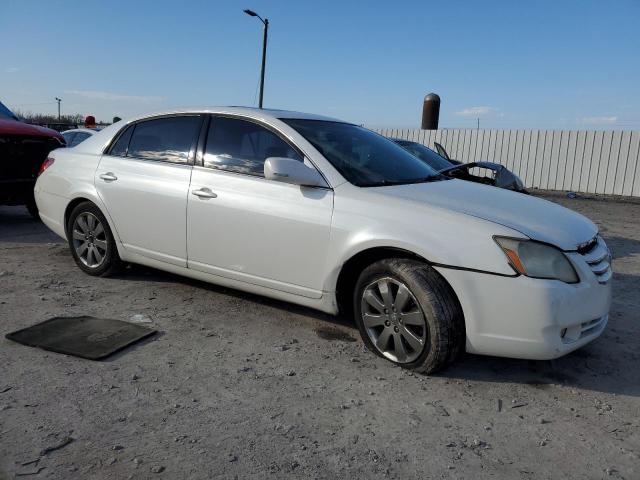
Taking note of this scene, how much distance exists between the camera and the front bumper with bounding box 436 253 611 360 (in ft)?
9.59

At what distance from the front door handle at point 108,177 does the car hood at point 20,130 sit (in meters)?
3.36

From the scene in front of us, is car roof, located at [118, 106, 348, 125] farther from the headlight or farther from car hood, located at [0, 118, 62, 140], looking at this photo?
car hood, located at [0, 118, 62, 140]

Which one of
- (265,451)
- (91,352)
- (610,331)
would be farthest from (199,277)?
(610,331)

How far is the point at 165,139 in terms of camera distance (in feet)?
14.8

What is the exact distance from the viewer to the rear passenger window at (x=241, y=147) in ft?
12.8

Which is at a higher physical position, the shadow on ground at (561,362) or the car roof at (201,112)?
the car roof at (201,112)

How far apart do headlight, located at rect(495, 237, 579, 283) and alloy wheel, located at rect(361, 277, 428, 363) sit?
0.60 meters

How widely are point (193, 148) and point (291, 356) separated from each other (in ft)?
6.07

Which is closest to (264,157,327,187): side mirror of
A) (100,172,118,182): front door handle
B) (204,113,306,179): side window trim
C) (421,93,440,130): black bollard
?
(204,113,306,179): side window trim

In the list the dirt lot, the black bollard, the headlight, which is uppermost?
the black bollard

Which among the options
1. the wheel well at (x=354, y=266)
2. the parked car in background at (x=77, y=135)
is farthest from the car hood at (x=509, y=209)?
the parked car in background at (x=77, y=135)

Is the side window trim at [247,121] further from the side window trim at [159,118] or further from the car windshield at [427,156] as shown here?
the car windshield at [427,156]

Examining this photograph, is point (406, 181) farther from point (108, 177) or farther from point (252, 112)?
point (108, 177)

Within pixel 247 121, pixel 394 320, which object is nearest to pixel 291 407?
pixel 394 320
